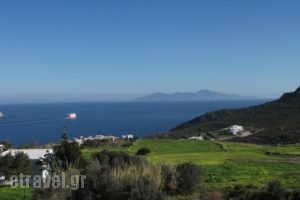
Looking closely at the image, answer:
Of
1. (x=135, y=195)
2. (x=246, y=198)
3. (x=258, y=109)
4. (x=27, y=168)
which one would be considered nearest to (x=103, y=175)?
(x=135, y=195)

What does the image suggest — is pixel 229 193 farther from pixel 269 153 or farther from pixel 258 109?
pixel 258 109

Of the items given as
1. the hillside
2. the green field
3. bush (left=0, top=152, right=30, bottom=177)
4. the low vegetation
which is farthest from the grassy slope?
the hillside

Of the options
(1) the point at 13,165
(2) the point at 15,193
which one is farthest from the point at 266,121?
(2) the point at 15,193

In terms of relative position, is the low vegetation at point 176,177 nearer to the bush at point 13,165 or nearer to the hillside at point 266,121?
the bush at point 13,165

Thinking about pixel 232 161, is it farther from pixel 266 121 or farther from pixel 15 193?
pixel 266 121

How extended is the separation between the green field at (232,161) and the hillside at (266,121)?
1690 centimetres

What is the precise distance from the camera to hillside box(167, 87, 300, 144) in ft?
228

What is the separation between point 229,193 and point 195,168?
2.43 meters

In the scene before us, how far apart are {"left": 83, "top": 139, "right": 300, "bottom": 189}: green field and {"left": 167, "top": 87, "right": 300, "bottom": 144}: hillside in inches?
666

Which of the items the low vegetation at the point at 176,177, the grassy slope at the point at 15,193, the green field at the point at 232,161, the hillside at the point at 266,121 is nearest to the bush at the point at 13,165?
the low vegetation at the point at 176,177

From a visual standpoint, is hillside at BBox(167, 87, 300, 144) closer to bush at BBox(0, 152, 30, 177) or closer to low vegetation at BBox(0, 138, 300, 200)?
low vegetation at BBox(0, 138, 300, 200)

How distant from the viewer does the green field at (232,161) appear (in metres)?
29.7

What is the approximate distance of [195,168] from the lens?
1050 inches

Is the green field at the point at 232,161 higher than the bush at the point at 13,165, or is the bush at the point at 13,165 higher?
the bush at the point at 13,165
